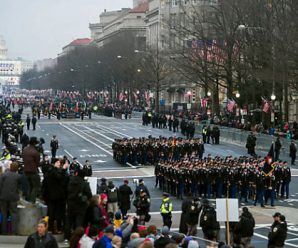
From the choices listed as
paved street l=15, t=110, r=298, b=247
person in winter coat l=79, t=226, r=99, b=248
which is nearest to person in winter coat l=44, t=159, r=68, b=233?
person in winter coat l=79, t=226, r=99, b=248

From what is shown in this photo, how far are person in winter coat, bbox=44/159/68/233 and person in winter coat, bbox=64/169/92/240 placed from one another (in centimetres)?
45

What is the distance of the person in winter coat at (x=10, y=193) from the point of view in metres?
15.6

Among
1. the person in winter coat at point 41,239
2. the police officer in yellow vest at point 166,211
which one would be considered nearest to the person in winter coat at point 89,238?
the person in winter coat at point 41,239

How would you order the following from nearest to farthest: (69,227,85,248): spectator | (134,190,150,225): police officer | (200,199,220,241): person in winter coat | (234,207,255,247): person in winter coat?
(69,227,85,248): spectator, (234,207,255,247): person in winter coat, (200,199,220,241): person in winter coat, (134,190,150,225): police officer

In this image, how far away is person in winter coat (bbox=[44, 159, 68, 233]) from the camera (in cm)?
1614

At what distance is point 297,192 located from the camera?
107 feet

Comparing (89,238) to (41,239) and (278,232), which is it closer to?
(41,239)

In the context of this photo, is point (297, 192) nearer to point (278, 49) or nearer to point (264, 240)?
point (264, 240)

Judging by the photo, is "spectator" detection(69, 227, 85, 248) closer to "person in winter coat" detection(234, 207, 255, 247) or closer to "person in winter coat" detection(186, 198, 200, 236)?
"person in winter coat" detection(234, 207, 255, 247)

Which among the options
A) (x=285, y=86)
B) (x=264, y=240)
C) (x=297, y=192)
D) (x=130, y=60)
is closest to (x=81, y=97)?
(x=130, y=60)

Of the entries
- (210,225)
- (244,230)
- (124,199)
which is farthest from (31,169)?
(124,199)

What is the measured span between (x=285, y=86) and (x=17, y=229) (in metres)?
41.0

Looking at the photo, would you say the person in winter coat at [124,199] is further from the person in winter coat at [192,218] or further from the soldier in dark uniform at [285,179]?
the soldier in dark uniform at [285,179]

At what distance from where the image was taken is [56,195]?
16.1 m
